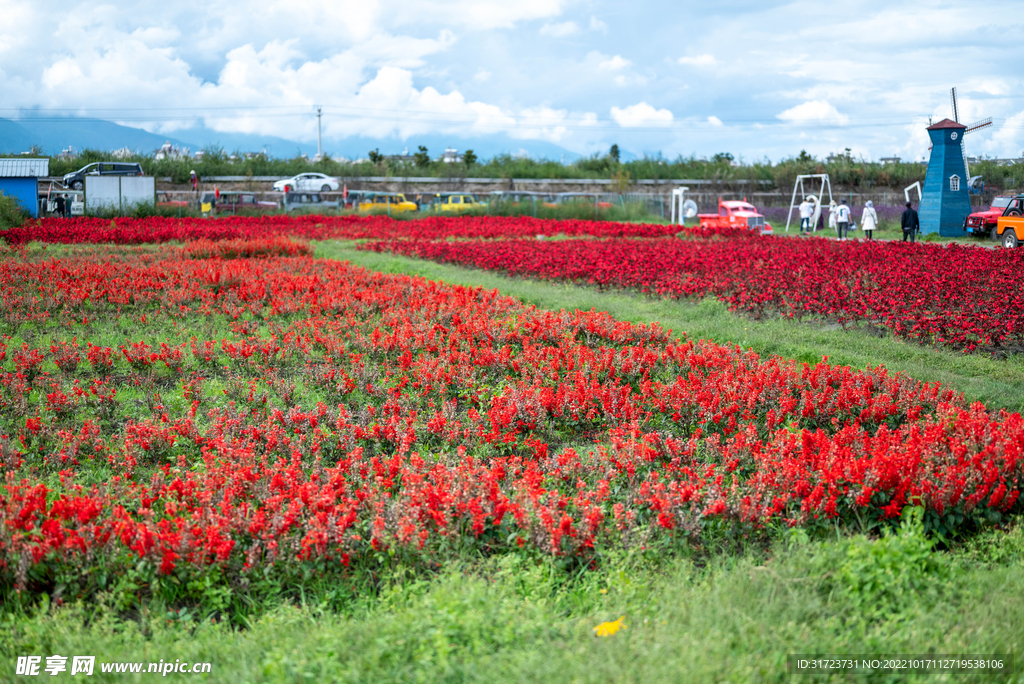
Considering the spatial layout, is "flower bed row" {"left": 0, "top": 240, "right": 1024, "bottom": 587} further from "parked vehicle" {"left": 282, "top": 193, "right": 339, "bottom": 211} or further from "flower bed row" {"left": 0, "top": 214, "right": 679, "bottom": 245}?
"parked vehicle" {"left": 282, "top": 193, "right": 339, "bottom": 211}

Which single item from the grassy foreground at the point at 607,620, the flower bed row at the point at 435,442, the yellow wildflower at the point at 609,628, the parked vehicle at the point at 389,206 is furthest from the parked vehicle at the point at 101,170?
the yellow wildflower at the point at 609,628

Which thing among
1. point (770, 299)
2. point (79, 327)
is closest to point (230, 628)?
point (79, 327)

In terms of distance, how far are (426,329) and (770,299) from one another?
19.8ft

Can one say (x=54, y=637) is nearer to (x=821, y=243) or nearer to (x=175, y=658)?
(x=175, y=658)

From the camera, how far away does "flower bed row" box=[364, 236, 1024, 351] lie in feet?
32.1

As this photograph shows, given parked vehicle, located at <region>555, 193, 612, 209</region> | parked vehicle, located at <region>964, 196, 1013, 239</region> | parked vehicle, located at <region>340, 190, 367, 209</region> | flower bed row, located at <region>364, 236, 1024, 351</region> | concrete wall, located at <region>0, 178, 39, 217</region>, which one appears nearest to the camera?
flower bed row, located at <region>364, 236, 1024, 351</region>

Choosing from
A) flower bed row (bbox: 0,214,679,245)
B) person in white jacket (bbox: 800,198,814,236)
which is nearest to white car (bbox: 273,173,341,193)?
flower bed row (bbox: 0,214,679,245)

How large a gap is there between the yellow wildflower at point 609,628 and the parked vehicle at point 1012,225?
974 inches

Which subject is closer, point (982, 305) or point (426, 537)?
point (426, 537)

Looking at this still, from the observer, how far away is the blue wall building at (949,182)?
28.6m

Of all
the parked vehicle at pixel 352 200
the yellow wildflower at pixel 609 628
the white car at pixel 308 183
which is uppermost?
the white car at pixel 308 183

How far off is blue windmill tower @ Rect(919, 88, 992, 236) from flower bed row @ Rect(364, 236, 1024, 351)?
13.4 m

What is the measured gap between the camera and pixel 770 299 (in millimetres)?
11812

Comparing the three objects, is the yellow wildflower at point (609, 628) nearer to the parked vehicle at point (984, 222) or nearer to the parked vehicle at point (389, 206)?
the parked vehicle at point (984, 222)
